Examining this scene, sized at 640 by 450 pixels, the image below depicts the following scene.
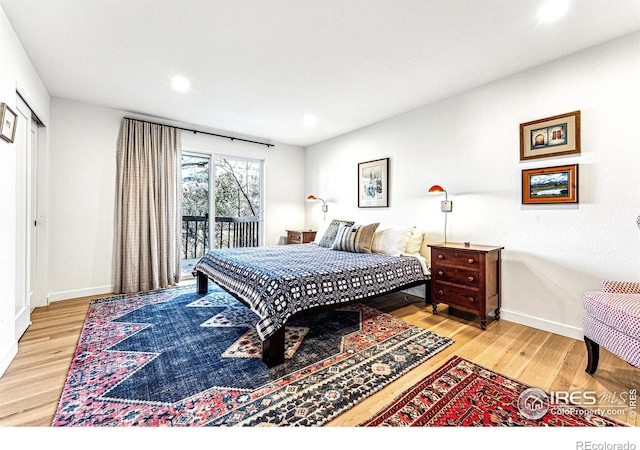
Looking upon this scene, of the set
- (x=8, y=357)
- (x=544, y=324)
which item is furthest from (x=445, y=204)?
(x=8, y=357)

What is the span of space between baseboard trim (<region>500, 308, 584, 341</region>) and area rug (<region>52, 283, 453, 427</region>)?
100 centimetres

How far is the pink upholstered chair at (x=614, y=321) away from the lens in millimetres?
1602

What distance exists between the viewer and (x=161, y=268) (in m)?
4.07

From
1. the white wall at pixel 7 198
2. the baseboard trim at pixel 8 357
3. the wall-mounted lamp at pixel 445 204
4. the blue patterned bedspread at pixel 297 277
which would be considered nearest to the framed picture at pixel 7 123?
the white wall at pixel 7 198

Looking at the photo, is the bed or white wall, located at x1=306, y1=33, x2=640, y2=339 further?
white wall, located at x1=306, y1=33, x2=640, y2=339

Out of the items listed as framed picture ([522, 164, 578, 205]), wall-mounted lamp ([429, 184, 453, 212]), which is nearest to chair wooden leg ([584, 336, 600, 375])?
framed picture ([522, 164, 578, 205])

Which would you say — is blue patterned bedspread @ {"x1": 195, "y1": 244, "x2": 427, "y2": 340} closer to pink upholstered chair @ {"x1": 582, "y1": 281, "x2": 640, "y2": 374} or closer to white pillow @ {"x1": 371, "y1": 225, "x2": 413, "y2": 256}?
white pillow @ {"x1": 371, "y1": 225, "x2": 413, "y2": 256}

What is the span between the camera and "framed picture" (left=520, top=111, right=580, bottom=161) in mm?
2475

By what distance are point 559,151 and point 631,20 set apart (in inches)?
38.7

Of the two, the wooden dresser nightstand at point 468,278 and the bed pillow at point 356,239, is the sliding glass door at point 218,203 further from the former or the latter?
the wooden dresser nightstand at point 468,278

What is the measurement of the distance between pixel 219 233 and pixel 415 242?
10.9ft

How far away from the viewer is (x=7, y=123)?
200 centimetres

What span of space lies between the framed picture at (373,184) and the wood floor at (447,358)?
1890 millimetres

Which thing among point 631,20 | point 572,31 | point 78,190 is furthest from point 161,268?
point 631,20
